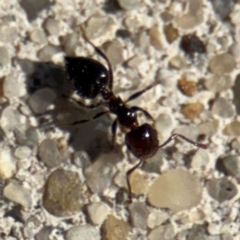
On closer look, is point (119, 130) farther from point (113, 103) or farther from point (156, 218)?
point (156, 218)

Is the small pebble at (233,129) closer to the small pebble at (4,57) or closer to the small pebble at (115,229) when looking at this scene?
the small pebble at (115,229)

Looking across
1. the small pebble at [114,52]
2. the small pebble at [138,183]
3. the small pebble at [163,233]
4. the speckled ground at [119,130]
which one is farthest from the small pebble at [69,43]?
the small pebble at [163,233]

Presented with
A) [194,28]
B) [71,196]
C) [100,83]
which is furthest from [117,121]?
[194,28]

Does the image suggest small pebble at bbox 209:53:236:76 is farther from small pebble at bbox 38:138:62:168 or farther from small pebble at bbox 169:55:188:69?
small pebble at bbox 38:138:62:168

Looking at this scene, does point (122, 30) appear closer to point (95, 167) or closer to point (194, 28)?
point (194, 28)

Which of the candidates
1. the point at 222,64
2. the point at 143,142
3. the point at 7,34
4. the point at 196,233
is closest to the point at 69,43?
the point at 7,34
